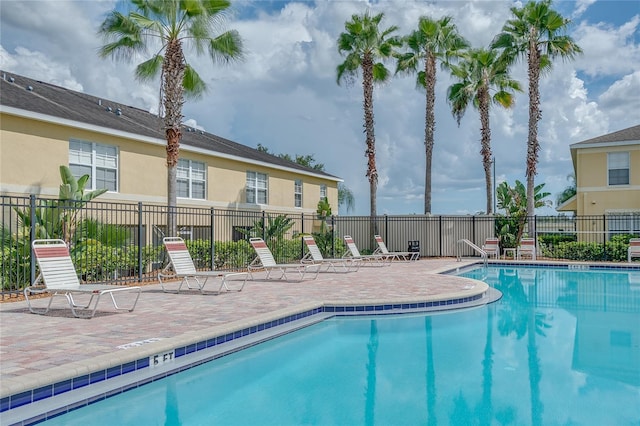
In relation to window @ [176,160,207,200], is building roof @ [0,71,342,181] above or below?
above

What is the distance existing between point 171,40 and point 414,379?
1307cm

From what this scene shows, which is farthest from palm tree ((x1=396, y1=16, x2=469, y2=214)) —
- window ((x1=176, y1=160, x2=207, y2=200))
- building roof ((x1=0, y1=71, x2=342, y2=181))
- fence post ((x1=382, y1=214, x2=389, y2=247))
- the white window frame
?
window ((x1=176, y1=160, x2=207, y2=200))

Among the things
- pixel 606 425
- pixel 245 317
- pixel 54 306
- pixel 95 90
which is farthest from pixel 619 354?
pixel 95 90

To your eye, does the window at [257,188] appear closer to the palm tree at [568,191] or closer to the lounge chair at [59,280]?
the lounge chair at [59,280]

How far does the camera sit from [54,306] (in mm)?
8758

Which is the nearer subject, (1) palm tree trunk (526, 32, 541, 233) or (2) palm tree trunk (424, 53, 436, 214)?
(1) palm tree trunk (526, 32, 541, 233)

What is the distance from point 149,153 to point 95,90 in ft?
17.8

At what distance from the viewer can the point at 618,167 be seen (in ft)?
82.7

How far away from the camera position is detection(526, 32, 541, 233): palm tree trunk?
23391 mm

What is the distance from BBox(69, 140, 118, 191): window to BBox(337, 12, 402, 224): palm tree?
11869 millimetres

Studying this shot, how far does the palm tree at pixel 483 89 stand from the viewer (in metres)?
26.8

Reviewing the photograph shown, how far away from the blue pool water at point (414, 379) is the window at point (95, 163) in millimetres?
10669

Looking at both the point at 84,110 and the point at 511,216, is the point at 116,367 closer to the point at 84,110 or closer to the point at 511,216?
the point at 84,110

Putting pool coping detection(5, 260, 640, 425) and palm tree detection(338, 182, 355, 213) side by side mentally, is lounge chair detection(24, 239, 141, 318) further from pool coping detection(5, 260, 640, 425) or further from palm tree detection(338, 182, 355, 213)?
palm tree detection(338, 182, 355, 213)
